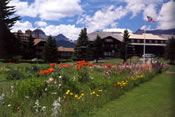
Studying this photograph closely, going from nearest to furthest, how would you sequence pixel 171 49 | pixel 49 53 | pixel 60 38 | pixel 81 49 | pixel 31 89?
1. pixel 31 89
2. pixel 60 38
3. pixel 171 49
4. pixel 49 53
5. pixel 81 49

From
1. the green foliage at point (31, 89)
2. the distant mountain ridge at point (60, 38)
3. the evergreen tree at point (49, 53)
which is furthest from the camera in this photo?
the evergreen tree at point (49, 53)

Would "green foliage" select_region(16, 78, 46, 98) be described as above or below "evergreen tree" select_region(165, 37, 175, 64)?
below

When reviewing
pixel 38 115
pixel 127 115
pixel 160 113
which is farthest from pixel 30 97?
pixel 160 113

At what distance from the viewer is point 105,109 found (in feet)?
16.1

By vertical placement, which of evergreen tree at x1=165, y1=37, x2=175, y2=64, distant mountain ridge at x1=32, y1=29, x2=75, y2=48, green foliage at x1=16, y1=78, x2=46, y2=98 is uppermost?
distant mountain ridge at x1=32, y1=29, x2=75, y2=48

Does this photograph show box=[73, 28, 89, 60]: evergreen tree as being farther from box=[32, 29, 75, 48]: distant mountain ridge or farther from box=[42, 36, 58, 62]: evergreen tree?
box=[32, 29, 75, 48]: distant mountain ridge

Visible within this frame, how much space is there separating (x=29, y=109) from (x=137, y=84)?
19.4ft

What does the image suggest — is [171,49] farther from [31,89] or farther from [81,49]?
[81,49]

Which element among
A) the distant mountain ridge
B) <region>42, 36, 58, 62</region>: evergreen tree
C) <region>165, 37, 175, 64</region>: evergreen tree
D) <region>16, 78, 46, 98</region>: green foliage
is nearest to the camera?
<region>16, 78, 46, 98</region>: green foliage

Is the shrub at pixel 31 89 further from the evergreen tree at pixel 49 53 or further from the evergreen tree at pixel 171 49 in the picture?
the evergreen tree at pixel 49 53

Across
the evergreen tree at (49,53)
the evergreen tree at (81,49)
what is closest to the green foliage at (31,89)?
the evergreen tree at (49,53)

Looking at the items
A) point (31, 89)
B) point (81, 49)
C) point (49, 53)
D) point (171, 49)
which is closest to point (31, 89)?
point (31, 89)

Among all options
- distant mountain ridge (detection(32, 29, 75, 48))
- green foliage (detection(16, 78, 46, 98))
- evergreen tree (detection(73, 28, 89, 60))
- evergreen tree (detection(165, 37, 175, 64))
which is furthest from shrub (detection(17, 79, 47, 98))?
evergreen tree (detection(73, 28, 89, 60))

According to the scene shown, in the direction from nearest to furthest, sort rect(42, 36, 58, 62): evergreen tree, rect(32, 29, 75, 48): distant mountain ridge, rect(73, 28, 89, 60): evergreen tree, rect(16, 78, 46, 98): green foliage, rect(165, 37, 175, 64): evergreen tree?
rect(16, 78, 46, 98): green foliage
rect(165, 37, 175, 64): evergreen tree
rect(32, 29, 75, 48): distant mountain ridge
rect(42, 36, 58, 62): evergreen tree
rect(73, 28, 89, 60): evergreen tree
